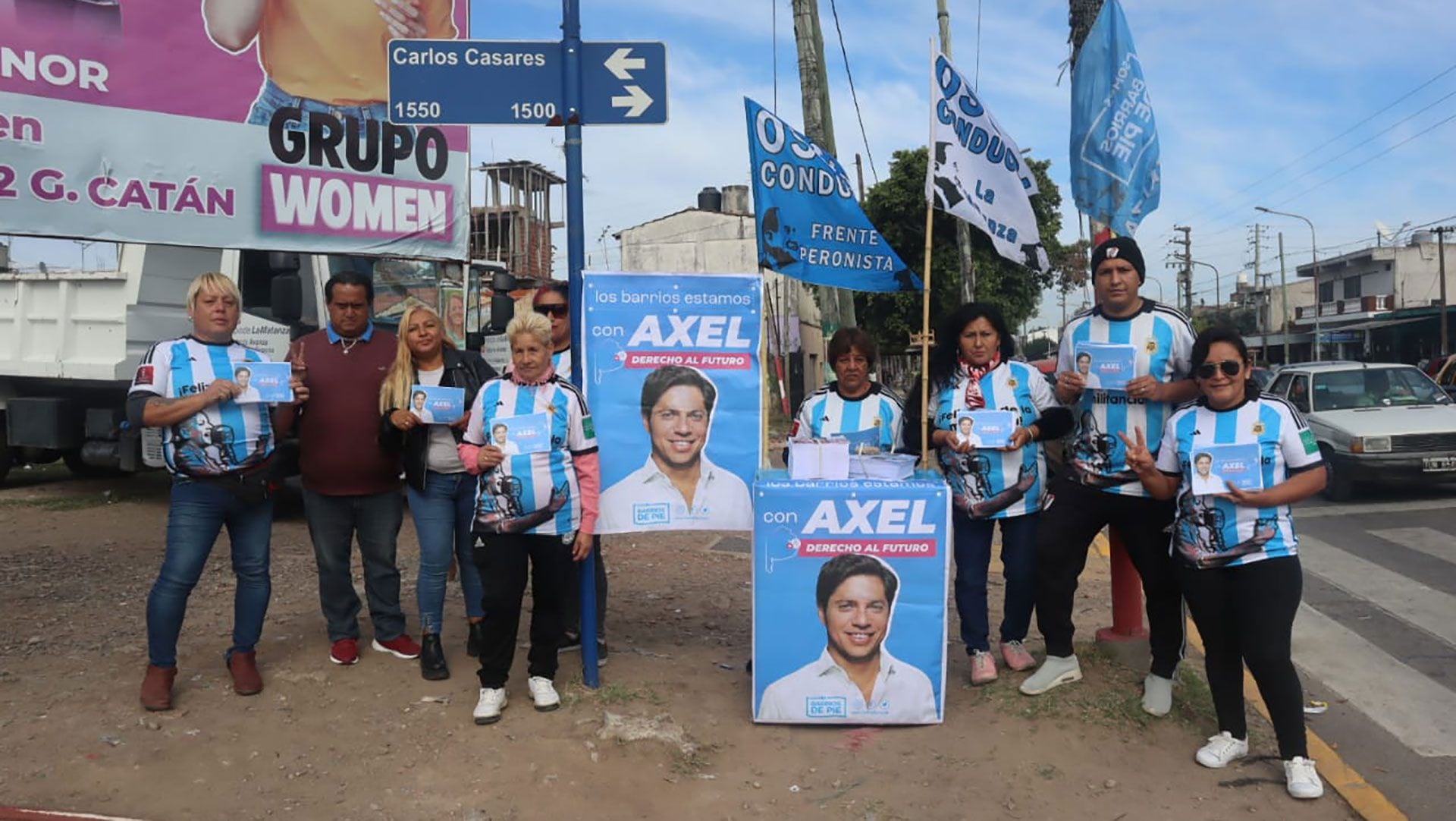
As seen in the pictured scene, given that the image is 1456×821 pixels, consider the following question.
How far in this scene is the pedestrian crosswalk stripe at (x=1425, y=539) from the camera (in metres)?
8.48

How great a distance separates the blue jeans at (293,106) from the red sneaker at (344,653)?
2.83 meters

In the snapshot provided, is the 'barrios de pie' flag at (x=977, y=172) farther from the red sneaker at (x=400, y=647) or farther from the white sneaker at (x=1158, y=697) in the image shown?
the red sneaker at (x=400, y=647)

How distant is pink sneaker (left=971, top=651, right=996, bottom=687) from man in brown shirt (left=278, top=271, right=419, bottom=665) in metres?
2.69

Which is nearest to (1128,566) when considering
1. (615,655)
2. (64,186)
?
(615,655)

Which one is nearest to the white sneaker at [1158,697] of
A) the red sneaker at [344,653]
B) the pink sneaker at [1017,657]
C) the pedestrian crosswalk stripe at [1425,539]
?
the pink sneaker at [1017,657]

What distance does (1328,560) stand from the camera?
8312mm

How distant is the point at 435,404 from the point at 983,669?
263 centimetres

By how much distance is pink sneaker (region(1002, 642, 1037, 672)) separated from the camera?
4.78m

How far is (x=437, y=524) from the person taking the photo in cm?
475

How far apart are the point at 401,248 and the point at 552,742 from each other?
335 centimetres

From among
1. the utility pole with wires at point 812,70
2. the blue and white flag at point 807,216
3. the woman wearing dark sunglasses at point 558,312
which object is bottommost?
the woman wearing dark sunglasses at point 558,312

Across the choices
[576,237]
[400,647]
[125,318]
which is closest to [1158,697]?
[576,237]

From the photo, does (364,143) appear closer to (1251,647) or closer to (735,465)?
(735,465)

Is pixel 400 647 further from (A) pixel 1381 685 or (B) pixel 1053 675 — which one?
(A) pixel 1381 685
